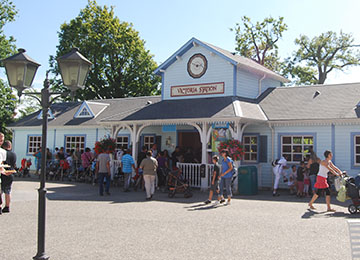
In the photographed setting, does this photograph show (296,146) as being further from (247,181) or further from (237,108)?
(247,181)

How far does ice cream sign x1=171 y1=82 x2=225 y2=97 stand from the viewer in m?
18.1

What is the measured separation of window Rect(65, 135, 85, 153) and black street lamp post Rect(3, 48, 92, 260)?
58.0 ft

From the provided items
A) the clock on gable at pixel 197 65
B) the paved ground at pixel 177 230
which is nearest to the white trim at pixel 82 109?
the clock on gable at pixel 197 65

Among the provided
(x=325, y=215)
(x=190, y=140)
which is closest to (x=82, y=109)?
(x=190, y=140)

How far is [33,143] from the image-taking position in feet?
84.9

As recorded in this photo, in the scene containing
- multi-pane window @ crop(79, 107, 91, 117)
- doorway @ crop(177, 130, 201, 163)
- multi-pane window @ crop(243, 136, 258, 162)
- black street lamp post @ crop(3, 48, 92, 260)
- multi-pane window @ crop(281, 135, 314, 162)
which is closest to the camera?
black street lamp post @ crop(3, 48, 92, 260)

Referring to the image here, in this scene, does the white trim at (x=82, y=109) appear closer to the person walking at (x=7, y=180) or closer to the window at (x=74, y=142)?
the window at (x=74, y=142)

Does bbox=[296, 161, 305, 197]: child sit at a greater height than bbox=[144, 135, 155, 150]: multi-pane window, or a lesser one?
lesser

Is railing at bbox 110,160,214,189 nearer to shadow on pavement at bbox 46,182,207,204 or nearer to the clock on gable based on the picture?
shadow on pavement at bbox 46,182,207,204

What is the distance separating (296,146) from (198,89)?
5214mm

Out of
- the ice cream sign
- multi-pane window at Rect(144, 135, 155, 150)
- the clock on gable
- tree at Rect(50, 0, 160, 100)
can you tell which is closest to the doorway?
multi-pane window at Rect(144, 135, 155, 150)

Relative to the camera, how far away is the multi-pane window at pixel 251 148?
17.6 meters

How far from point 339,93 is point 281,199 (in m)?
7.03

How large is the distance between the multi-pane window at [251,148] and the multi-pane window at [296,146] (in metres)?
1.21
